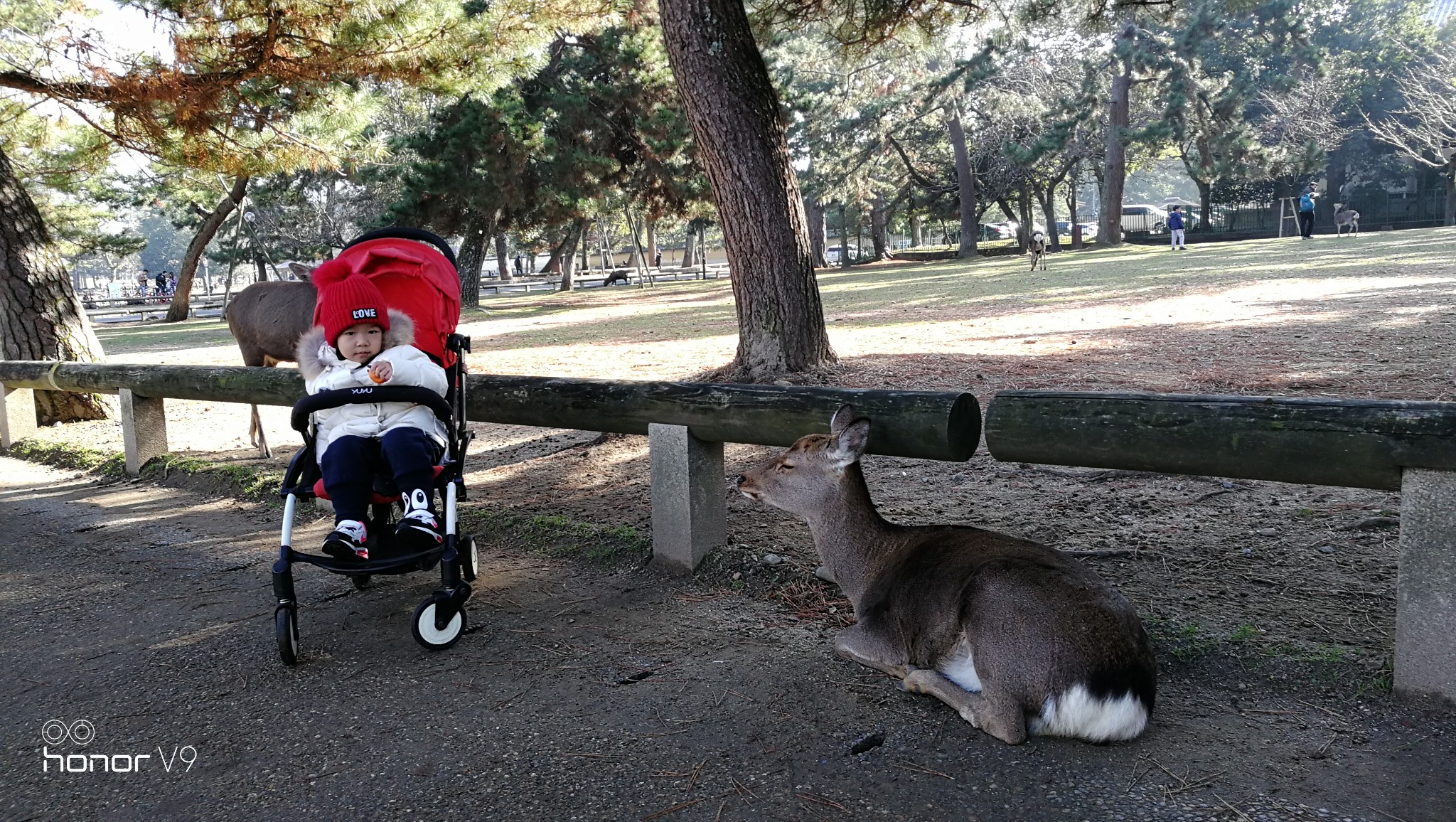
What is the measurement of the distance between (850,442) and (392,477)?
6.44 ft

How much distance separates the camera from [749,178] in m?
7.90

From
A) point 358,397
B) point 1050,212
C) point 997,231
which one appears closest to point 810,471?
point 358,397

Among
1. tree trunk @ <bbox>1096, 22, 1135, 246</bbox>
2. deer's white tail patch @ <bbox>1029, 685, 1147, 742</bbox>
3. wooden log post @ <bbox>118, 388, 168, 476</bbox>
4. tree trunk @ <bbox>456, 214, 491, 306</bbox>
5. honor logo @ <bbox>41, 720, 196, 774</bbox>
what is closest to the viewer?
deer's white tail patch @ <bbox>1029, 685, 1147, 742</bbox>

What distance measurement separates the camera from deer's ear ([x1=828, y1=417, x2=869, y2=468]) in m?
3.99

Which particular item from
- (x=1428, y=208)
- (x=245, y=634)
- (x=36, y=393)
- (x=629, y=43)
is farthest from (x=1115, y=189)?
(x=245, y=634)

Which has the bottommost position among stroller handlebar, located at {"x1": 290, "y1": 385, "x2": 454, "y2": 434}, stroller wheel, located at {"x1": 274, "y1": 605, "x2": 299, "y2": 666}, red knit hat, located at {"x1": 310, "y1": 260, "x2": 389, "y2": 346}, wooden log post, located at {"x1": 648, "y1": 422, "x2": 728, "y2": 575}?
stroller wheel, located at {"x1": 274, "y1": 605, "x2": 299, "y2": 666}

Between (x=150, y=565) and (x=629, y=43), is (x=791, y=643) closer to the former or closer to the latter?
(x=150, y=565)

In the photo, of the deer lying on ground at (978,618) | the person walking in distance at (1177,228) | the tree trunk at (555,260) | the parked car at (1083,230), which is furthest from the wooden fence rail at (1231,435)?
the parked car at (1083,230)

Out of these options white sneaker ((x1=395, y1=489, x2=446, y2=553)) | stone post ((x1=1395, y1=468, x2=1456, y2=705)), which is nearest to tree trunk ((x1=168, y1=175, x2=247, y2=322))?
white sneaker ((x1=395, y1=489, x2=446, y2=553))

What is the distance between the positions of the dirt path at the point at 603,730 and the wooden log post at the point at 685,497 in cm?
17

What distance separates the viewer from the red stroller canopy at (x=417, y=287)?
5.11 m

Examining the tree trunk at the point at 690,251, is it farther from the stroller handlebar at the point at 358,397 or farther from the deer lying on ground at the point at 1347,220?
the stroller handlebar at the point at 358,397

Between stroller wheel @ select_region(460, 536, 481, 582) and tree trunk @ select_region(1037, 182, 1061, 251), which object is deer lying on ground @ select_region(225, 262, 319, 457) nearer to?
stroller wheel @ select_region(460, 536, 481, 582)

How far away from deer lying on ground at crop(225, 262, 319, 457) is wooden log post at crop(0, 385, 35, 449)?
10.3 ft
